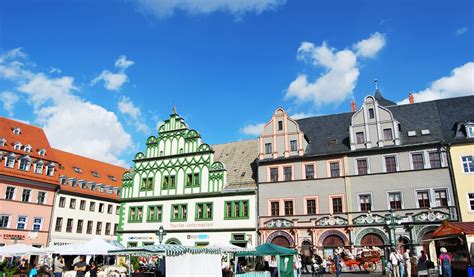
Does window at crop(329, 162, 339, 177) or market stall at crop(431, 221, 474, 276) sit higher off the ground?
window at crop(329, 162, 339, 177)

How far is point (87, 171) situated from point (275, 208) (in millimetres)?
31141

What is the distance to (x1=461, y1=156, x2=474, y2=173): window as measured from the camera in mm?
28591

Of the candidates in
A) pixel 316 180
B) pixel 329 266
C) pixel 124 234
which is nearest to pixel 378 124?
pixel 316 180

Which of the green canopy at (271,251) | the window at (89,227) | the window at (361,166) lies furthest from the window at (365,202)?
the window at (89,227)

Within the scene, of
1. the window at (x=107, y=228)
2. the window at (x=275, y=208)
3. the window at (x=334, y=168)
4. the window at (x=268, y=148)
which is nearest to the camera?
the window at (x=334, y=168)

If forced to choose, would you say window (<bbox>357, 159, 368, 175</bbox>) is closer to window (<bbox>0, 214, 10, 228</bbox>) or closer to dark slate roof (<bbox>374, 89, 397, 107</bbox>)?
dark slate roof (<bbox>374, 89, 397, 107</bbox>)

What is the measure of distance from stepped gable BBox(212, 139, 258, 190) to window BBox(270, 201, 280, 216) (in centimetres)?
244

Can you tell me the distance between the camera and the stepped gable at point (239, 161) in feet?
121

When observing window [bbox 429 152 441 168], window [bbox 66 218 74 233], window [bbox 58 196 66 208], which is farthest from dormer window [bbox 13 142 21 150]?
window [bbox 429 152 441 168]

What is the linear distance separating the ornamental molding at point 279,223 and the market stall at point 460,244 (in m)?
13.4

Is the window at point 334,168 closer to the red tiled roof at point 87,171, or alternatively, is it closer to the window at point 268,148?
the window at point 268,148

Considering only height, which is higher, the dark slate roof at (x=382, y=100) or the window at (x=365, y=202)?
the dark slate roof at (x=382, y=100)

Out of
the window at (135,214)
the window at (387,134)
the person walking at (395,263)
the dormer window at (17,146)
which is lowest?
the person walking at (395,263)

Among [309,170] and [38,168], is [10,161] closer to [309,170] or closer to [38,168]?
[38,168]
